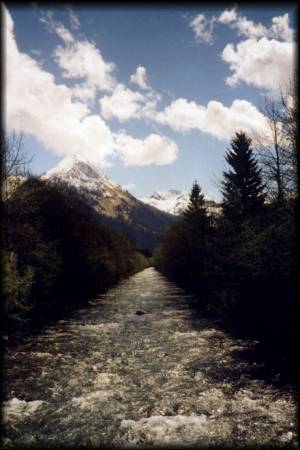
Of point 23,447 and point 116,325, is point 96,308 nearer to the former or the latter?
point 116,325

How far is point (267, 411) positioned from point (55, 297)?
26462 mm

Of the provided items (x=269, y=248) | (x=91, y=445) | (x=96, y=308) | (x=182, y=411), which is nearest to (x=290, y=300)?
(x=269, y=248)

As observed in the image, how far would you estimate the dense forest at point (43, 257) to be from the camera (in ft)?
68.9

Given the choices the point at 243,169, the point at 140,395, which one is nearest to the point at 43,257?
the point at 140,395

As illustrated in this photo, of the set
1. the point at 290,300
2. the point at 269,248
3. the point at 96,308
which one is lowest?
the point at 96,308

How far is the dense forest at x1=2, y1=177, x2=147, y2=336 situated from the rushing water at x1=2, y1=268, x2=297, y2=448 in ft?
11.9

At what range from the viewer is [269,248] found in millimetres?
17828

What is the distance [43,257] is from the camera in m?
25.4

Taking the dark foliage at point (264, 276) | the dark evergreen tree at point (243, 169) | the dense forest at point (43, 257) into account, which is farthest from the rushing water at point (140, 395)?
the dark evergreen tree at point (243, 169)

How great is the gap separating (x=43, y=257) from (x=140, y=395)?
1497 centimetres

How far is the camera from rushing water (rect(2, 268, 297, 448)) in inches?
390

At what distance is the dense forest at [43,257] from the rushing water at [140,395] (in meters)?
3.63

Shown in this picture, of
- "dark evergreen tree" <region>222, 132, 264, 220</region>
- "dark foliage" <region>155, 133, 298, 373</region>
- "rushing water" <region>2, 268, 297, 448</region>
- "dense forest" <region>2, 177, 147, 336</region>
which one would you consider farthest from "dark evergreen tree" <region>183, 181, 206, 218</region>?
"rushing water" <region>2, 268, 297, 448</region>

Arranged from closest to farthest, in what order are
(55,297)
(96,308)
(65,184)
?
(55,297) < (96,308) < (65,184)
